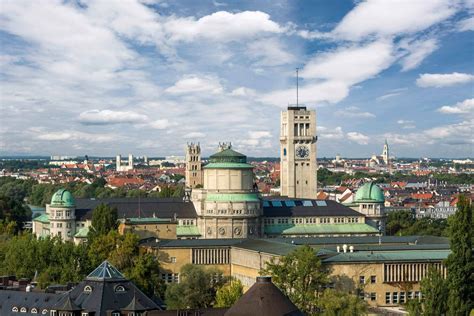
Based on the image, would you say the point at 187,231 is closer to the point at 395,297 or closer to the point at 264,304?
the point at 395,297

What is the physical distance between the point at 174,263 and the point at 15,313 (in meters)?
A: 37.5

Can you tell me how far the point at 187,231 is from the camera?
11825cm

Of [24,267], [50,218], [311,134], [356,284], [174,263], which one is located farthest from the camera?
[311,134]

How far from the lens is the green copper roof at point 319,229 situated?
397 ft

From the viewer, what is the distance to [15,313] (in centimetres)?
6869

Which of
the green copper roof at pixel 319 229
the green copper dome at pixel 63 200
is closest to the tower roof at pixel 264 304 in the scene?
the green copper roof at pixel 319 229

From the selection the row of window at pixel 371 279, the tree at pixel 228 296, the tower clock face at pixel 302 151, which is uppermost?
the tower clock face at pixel 302 151

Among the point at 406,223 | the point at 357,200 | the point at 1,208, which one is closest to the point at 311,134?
the point at 406,223

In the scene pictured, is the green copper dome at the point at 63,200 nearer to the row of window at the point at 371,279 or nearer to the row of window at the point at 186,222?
the row of window at the point at 186,222

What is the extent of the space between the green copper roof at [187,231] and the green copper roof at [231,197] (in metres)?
4.62

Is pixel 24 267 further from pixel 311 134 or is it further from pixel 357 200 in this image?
pixel 311 134

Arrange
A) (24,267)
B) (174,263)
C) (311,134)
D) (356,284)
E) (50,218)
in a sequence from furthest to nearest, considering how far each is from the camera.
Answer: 1. (311,134)
2. (50,218)
3. (174,263)
4. (24,267)
5. (356,284)

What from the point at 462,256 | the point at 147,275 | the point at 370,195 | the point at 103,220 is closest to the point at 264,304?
the point at 462,256

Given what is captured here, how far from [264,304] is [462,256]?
25.7 meters
